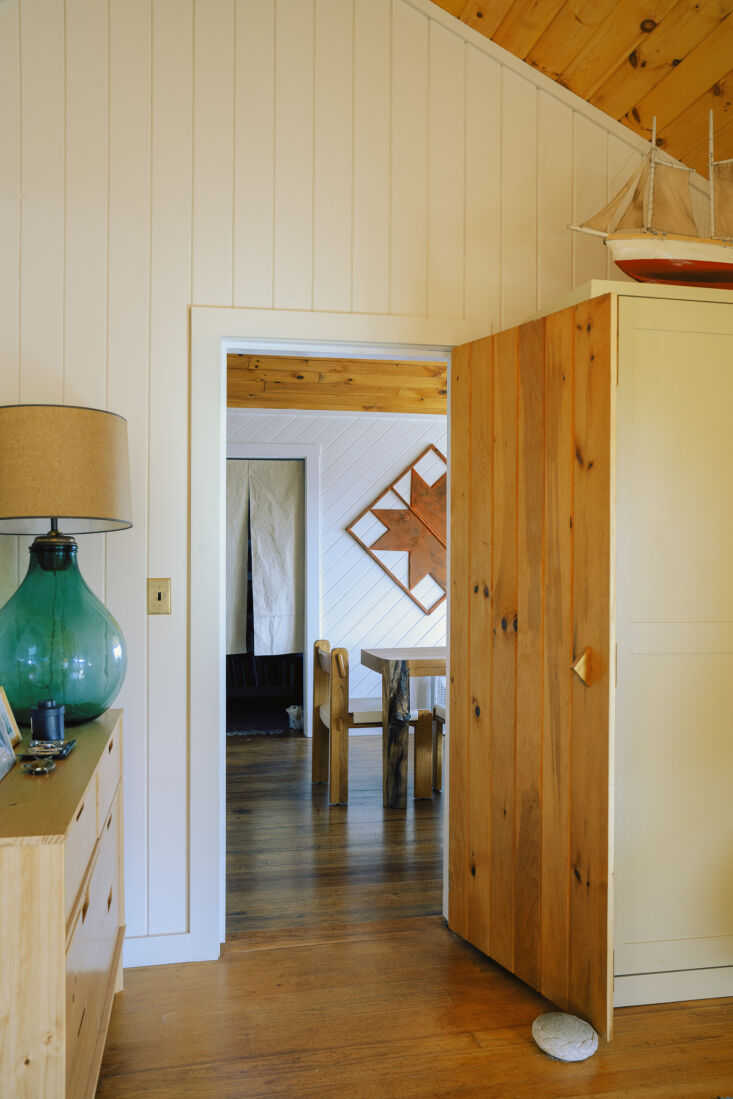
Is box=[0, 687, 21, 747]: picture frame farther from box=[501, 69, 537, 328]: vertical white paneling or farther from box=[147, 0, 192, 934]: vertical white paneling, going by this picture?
box=[501, 69, 537, 328]: vertical white paneling

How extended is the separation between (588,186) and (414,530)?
3.26 m

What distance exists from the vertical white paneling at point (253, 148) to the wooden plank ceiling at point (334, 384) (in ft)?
7.63

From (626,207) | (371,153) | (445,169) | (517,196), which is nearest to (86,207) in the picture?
(371,153)

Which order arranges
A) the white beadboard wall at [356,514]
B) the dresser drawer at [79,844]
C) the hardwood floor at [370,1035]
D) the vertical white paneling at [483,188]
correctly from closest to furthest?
the dresser drawer at [79,844], the hardwood floor at [370,1035], the vertical white paneling at [483,188], the white beadboard wall at [356,514]

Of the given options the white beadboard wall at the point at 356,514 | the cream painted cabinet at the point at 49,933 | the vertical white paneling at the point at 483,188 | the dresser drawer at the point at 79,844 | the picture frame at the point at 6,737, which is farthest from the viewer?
the white beadboard wall at the point at 356,514

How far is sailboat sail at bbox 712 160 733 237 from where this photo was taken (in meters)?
2.43

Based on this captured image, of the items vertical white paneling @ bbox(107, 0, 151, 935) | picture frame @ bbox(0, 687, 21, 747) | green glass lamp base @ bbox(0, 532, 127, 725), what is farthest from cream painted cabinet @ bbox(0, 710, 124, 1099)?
vertical white paneling @ bbox(107, 0, 151, 935)

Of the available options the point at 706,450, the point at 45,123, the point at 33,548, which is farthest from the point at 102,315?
the point at 706,450

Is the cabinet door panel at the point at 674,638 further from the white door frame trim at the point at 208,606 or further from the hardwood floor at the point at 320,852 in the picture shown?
the white door frame trim at the point at 208,606

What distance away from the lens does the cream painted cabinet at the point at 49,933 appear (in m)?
1.30

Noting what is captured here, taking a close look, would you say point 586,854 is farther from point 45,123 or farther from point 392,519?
point 392,519

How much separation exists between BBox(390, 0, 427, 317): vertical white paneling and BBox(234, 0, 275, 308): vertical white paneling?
410mm

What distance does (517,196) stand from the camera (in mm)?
2756

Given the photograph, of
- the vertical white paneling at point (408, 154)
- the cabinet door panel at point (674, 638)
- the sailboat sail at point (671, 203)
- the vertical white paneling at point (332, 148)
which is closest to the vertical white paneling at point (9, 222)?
the vertical white paneling at point (332, 148)
